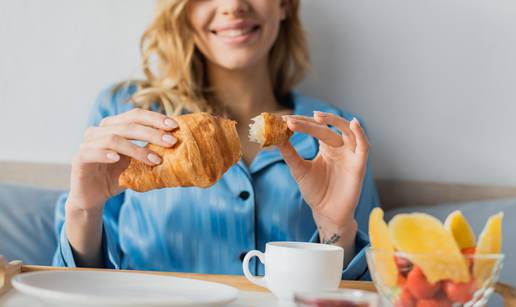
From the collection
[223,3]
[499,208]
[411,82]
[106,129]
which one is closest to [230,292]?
[106,129]

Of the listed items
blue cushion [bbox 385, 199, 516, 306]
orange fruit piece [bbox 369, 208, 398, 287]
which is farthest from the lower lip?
orange fruit piece [bbox 369, 208, 398, 287]

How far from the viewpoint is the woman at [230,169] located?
4.22 feet

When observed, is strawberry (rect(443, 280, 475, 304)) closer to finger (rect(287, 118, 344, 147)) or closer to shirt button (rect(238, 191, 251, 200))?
finger (rect(287, 118, 344, 147))

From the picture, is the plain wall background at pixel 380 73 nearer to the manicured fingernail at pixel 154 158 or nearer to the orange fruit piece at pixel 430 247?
the manicured fingernail at pixel 154 158

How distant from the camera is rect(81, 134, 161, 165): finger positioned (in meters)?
1.12

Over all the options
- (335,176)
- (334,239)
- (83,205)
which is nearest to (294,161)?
(335,176)

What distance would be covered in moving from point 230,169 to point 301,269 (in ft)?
2.10

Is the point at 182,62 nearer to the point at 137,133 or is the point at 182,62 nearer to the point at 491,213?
the point at 137,133

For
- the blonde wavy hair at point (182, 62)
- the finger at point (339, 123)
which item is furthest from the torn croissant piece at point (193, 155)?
the blonde wavy hair at point (182, 62)

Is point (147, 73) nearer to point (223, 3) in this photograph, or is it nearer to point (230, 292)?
point (223, 3)

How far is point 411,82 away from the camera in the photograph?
1.98 metres

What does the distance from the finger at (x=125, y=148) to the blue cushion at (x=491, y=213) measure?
0.85 meters

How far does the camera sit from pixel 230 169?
5.33 ft

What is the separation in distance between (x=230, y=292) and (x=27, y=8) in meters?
1.32
